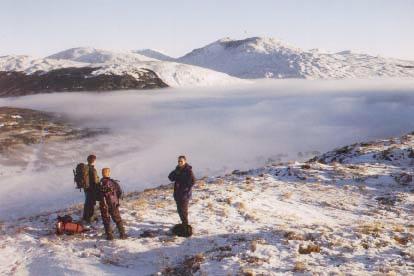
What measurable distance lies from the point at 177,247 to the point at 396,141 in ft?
104

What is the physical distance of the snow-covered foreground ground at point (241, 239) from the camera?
14562 mm

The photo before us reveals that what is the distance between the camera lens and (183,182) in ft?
56.0

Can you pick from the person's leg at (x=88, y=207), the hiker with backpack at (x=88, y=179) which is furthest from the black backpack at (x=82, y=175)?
the person's leg at (x=88, y=207)

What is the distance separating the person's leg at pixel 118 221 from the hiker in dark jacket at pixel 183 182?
2.01m

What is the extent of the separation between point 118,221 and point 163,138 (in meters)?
104

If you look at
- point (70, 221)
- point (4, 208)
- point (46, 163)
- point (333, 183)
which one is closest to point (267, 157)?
point (46, 163)

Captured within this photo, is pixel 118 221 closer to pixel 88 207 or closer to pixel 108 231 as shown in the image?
pixel 108 231

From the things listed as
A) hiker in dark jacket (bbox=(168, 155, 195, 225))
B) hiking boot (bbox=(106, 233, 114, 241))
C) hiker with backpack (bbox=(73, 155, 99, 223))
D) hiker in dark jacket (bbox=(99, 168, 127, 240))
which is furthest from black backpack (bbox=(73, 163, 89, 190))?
hiker in dark jacket (bbox=(168, 155, 195, 225))

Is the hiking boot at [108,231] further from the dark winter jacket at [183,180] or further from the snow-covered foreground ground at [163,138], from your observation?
the snow-covered foreground ground at [163,138]

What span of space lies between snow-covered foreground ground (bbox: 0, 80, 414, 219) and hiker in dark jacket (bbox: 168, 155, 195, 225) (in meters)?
32.2

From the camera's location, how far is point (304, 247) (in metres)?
15.5

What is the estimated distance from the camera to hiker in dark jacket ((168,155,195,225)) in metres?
17.0

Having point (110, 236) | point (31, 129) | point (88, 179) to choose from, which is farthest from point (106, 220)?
point (31, 129)

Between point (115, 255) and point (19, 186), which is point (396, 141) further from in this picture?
point (19, 186)
